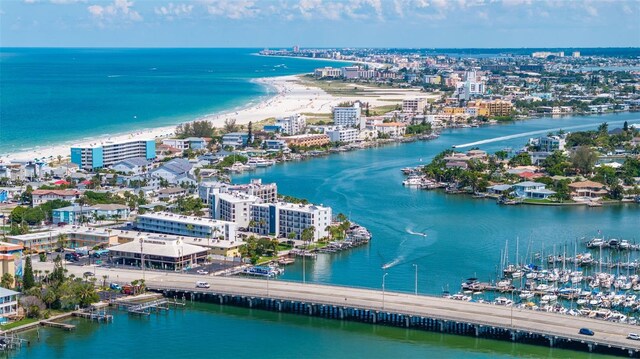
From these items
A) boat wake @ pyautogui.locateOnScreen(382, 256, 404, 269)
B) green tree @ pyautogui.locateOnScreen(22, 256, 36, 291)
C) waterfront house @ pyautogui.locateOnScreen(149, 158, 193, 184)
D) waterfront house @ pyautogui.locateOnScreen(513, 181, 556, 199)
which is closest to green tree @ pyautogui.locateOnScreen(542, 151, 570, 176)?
waterfront house @ pyautogui.locateOnScreen(513, 181, 556, 199)

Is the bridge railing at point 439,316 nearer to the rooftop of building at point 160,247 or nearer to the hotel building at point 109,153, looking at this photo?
the rooftop of building at point 160,247

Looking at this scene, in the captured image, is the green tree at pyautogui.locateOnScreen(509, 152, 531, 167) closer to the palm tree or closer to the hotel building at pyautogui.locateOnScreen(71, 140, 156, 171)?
the hotel building at pyautogui.locateOnScreen(71, 140, 156, 171)

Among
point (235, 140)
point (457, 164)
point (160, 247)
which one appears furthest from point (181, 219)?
point (235, 140)

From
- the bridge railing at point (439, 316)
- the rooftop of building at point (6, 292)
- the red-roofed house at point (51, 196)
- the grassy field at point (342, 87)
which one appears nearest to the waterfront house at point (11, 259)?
the rooftop of building at point (6, 292)

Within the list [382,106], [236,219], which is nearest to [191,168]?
[236,219]

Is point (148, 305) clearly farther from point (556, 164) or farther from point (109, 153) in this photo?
point (556, 164)
